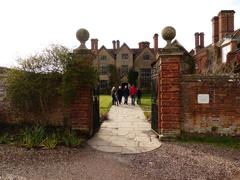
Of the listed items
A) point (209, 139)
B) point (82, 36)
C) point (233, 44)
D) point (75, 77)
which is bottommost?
point (209, 139)

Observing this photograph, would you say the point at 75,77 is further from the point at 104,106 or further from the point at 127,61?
the point at 127,61

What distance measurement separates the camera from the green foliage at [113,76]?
46406 mm

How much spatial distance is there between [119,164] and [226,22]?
86.6 ft

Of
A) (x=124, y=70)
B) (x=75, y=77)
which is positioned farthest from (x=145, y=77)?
(x=75, y=77)

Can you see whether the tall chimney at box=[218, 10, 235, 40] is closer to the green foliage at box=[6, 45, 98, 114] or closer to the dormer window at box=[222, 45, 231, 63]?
the dormer window at box=[222, 45, 231, 63]

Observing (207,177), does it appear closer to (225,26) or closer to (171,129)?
(171,129)

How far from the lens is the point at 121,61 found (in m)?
49.8

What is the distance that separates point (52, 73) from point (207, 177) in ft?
17.1

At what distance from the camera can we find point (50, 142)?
6.45 metres

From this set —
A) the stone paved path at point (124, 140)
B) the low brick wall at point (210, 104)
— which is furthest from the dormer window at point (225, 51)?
the low brick wall at point (210, 104)

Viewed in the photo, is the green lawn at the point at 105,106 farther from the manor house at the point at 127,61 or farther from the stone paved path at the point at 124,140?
the manor house at the point at 127,61

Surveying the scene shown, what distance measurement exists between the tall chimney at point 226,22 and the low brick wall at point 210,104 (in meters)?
22.1

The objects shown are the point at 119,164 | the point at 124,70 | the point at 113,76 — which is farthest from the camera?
the point at 124,70

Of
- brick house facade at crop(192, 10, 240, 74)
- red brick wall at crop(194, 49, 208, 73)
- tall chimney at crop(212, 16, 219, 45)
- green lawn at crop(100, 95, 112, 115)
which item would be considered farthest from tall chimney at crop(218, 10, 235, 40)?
green lawn at crop(100, 95, 112, 115)
